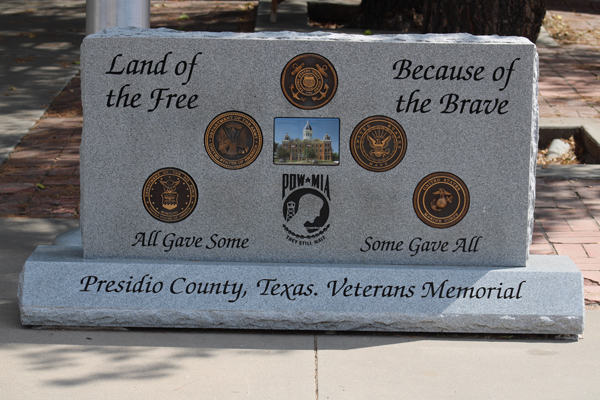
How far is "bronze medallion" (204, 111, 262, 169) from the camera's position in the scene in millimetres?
3590

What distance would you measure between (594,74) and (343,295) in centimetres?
712

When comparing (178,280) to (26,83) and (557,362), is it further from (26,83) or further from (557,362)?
(26,83)

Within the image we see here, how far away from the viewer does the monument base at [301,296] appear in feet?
11.5

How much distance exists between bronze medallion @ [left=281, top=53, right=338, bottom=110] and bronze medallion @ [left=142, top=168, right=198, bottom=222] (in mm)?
727

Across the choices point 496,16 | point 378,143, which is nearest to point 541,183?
point 496,16

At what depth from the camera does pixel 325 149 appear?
3.61 meters

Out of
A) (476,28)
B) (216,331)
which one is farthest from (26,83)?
(216,331)

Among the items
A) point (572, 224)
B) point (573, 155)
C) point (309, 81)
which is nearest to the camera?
point (309, 81)

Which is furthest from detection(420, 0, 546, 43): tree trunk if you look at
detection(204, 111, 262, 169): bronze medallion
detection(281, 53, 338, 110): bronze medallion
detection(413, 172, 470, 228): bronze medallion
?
detection(204, 111, 262, 169): bronze medallion

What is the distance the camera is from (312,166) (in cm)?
362

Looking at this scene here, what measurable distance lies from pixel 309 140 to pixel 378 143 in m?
0.37

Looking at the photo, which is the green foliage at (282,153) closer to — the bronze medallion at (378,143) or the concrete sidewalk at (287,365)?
the bronze medallion at (378,143)

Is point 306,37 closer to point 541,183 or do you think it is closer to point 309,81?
point 309,81

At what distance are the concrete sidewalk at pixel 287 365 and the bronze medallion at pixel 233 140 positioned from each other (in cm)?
93
